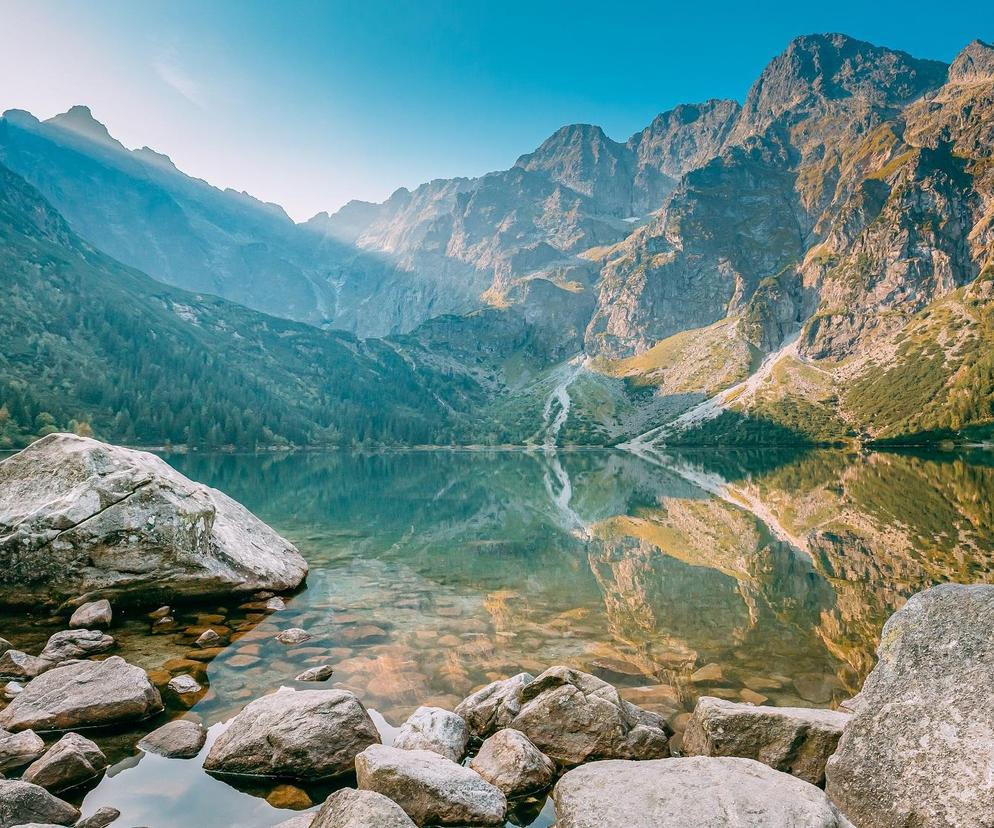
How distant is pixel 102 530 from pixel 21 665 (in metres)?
6.81

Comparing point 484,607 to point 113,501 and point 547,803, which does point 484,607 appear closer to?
point 547,803

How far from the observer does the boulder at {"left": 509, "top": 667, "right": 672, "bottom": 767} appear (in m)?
11.3

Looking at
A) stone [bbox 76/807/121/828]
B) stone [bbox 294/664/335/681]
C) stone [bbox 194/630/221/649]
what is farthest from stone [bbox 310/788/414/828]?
stone [bbox 194/630/221/649]

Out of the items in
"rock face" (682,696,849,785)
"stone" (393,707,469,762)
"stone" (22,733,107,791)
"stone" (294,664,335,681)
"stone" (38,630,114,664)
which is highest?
"rock face" (682,696,849,785)

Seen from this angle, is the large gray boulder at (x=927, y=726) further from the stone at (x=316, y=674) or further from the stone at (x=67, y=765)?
the stone at (x=67, y=765)

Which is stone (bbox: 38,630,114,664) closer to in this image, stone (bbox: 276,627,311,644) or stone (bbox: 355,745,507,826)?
stone (bbox: 276,627,311,644)

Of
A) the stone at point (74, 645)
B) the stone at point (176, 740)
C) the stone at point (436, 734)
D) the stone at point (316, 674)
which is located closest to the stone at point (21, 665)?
the stone at point (74, 645)

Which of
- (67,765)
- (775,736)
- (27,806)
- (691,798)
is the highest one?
(691,798)

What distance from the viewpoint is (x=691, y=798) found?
7297 mm

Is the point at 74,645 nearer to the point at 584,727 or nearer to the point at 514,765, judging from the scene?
the point at 514,765

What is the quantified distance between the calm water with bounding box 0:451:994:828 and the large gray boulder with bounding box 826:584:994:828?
5094mm

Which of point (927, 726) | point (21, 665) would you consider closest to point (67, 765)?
point (21, 665)

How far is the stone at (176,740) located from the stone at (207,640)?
6.40 m

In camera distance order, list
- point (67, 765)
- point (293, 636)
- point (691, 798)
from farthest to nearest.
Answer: point (293, 636), point (67, 765), point (691, 798)
